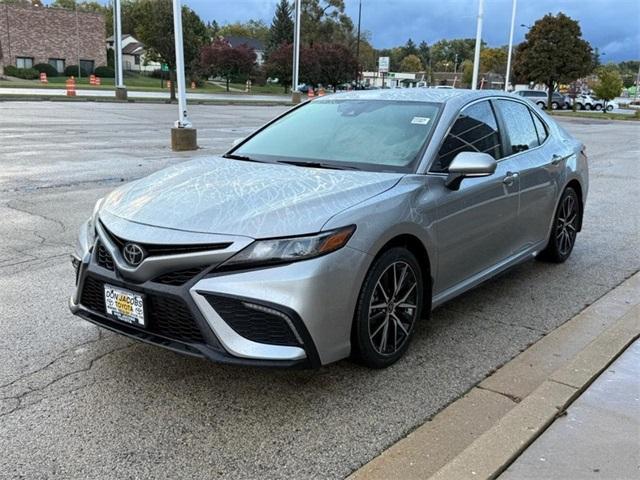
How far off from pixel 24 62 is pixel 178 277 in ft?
245

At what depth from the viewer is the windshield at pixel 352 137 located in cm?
411

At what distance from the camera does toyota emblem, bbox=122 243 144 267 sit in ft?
10.3

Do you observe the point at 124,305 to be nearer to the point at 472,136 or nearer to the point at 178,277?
the point at 178,277

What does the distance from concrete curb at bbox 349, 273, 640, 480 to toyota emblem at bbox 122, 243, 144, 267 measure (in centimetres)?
148

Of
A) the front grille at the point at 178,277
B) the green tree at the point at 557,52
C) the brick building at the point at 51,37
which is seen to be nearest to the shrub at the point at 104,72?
the brick building at the point at 51,37

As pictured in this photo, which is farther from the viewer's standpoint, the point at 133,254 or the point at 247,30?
the point at 247,30

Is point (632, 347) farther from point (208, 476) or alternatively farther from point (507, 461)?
point (208, 476)

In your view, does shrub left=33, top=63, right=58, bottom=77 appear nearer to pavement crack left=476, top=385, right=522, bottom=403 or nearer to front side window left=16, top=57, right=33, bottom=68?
front side window left=16, top=57, right=33, bottom=68

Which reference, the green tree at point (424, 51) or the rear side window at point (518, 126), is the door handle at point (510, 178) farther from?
the green tree at point (424, 51)

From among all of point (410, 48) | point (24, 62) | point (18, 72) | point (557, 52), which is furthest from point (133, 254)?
point (410, 48)

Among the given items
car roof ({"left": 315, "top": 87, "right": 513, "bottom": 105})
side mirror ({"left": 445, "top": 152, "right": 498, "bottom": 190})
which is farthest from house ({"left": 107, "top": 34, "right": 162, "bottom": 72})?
side mirror ({"left": 445, "top": 152, "right": 498, "bottom": 190})

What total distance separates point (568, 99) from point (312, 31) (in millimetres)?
39909

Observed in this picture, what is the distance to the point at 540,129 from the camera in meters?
5.66

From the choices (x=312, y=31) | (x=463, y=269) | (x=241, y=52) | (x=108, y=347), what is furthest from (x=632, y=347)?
(x=312, y=31)
